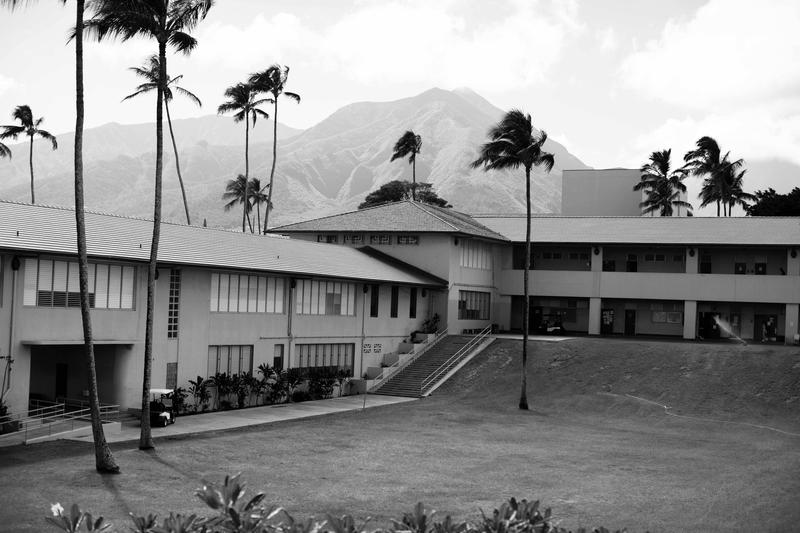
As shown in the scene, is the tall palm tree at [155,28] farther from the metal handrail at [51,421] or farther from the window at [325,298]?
the window at [325,298]

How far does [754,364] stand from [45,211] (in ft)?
122

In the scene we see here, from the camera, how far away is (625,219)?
67.0m

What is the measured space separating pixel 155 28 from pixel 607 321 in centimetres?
4617

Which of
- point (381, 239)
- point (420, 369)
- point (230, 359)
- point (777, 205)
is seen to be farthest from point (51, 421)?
point (777, 205)

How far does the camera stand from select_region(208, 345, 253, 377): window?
3978 centimetres

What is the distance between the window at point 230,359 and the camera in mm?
39781

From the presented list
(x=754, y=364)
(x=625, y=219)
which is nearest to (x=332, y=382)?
(x=754, y=364)

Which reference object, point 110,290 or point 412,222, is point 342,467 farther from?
point 412,222

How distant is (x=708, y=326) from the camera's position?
63.3 m

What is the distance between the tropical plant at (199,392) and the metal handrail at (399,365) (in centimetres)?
1332

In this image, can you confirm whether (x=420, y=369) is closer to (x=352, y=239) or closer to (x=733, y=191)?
(x=352, y=239)

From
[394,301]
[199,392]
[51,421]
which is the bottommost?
[51,421]

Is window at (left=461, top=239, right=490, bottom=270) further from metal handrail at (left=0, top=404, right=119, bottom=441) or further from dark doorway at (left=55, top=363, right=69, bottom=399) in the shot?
metal handrail at (left=0, top=404, right=119, bottom=441)

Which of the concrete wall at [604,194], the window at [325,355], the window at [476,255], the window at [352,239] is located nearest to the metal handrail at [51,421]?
the window at [325,355]
